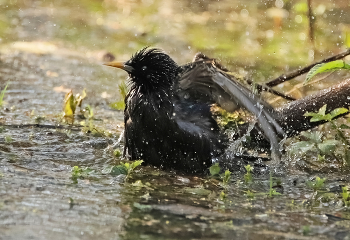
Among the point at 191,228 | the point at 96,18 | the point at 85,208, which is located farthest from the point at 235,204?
the point at 96,18

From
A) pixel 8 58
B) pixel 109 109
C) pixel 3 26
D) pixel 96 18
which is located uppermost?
pixel 96 18

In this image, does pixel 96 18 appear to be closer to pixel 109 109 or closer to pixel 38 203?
pixel 109 109

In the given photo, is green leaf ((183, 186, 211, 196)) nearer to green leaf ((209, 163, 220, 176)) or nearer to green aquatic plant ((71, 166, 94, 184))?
green leaf ((209, 163, 220, 176))

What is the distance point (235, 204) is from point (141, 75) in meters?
1.55

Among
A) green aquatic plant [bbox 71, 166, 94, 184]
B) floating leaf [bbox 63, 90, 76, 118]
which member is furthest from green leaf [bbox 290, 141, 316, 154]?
floating leaf [bbox 63, 90, 76, 118]

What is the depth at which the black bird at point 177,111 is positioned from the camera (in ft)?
14.0

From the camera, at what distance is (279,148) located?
15.1 ft

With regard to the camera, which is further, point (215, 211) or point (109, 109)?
point (109, 109)

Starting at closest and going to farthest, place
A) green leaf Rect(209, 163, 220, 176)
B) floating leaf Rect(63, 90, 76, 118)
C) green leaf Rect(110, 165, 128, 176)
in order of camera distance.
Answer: green leaf Rect(110, 165, 128, 176)
green leaf Rect(209, 163, 220, 176)
floating leaf Rect(63, 90, 76, 118)

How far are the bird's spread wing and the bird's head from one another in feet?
0.35

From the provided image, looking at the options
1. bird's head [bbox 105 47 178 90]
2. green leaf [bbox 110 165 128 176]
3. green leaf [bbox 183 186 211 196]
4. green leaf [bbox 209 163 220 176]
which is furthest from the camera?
bird's head [bbox 105 47 178 90]

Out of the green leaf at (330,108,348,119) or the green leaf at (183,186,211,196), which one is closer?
the green leaf at (183,186,211,196)

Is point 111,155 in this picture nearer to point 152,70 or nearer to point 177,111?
point 177,111

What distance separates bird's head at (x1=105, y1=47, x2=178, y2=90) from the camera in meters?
4.41
